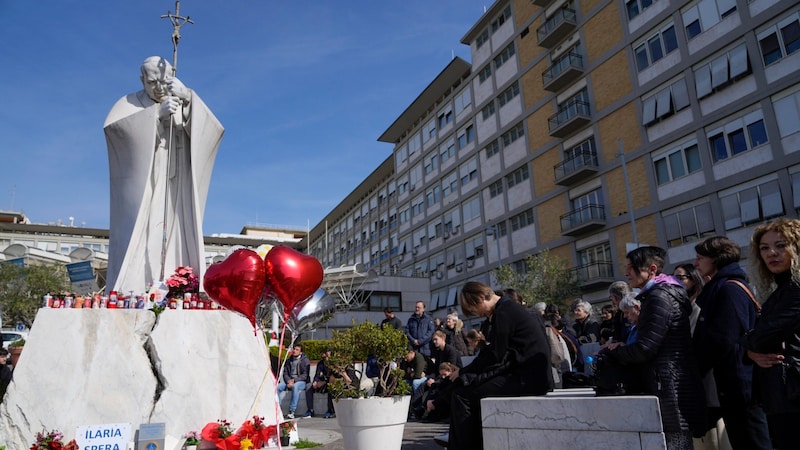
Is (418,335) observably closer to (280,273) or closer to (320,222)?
(280,273)

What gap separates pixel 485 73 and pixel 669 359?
38839mm

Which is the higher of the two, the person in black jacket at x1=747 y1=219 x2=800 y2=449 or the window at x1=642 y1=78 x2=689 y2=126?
the window at x1=642 y1=78 x2=689 y2=126

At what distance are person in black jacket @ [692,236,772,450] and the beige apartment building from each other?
882cm

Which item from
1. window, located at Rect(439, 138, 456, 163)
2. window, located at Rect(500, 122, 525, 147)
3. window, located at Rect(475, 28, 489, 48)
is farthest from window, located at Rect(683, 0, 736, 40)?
window, located at Rect(439, 138, 456, 163)

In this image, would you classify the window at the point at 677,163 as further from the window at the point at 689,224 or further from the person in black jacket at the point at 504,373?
the person in black jacket at the point at 504,373

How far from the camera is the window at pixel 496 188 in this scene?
37.9 metres

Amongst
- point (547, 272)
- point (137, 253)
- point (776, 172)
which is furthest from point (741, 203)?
point (137, 253)

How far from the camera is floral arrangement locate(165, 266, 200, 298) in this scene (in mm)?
8320

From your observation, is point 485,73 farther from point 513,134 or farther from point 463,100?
point 513,134

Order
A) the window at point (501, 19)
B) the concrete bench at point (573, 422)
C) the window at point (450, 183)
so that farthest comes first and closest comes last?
the window at point (450, 183) → the window at point (501, 19) → the concrete bench at point (573, 422)

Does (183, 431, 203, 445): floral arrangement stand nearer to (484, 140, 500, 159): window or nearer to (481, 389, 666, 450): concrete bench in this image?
(481, 389, 666, 450): concrete bench

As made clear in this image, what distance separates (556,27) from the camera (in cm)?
3186

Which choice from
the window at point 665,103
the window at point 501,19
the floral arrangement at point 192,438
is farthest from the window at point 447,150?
the floral arrangement at point 192,438

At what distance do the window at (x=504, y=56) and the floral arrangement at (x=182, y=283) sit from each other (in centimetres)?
3279
